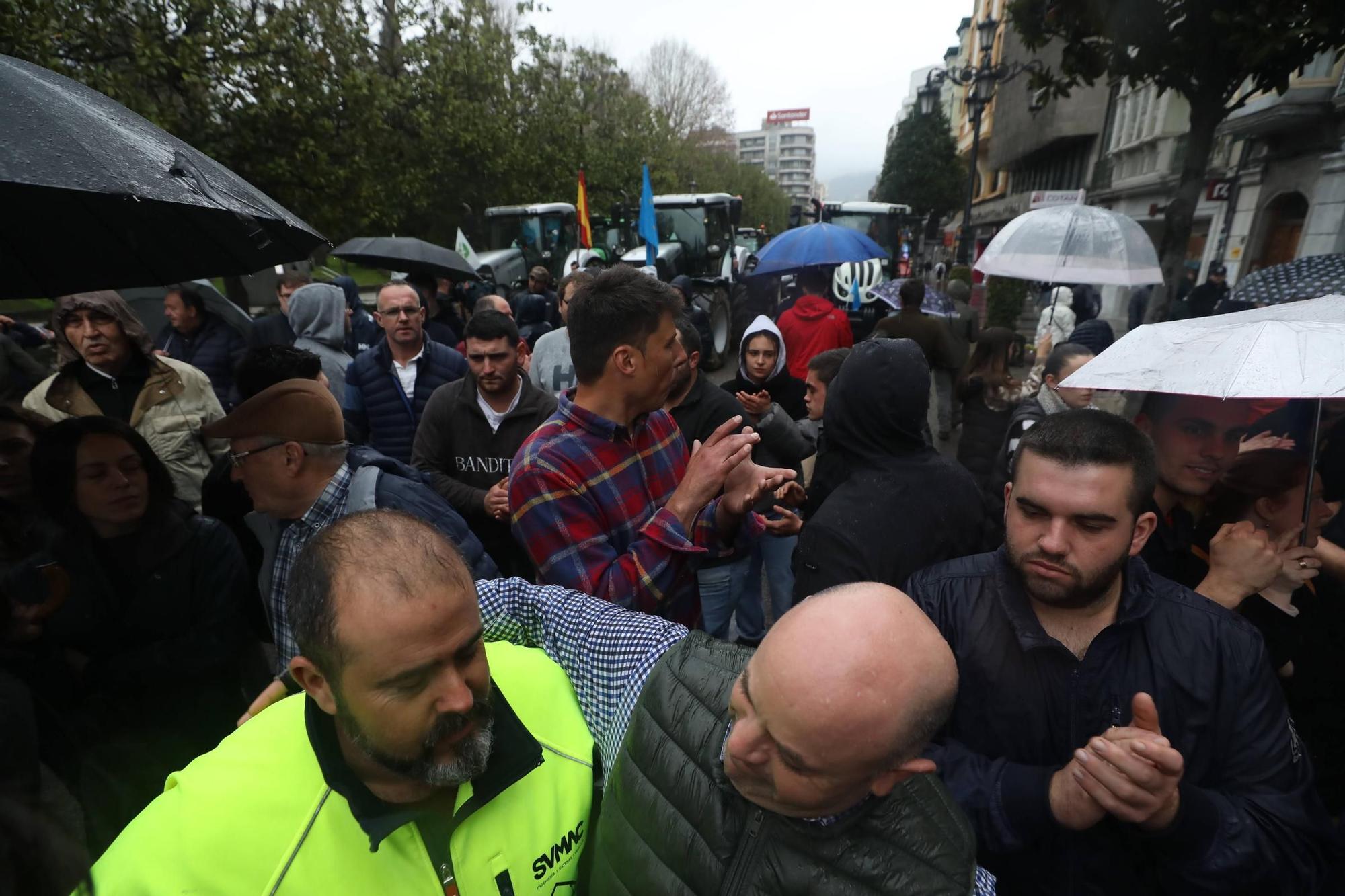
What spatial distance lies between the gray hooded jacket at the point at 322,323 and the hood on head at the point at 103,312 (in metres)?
1.08

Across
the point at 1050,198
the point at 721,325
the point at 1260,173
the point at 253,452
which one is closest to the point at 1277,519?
the point at 253,452

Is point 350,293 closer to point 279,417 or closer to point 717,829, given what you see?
point 279,417

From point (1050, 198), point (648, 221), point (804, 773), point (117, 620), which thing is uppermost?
point (1050, 198)

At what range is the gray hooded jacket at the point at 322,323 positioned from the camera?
459 centimetres

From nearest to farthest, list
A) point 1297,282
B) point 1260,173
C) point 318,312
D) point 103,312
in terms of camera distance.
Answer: point 1297,282
point 103,312
point 318,312
point 1260,173

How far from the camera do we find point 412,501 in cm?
211

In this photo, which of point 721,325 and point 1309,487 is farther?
point 721,325

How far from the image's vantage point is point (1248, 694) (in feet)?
4.74

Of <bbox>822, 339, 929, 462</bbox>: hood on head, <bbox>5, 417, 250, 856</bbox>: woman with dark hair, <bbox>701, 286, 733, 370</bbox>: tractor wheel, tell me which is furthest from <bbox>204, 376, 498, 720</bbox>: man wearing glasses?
<bbox>701, 286, 733, 370</bbox>: tractor wheel

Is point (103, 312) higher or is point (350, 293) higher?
point (103, 312)

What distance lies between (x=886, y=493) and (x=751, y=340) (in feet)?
7.63

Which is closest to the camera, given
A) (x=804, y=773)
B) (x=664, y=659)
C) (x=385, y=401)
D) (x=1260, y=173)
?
(x=804, y=773)

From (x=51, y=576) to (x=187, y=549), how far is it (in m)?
0.32

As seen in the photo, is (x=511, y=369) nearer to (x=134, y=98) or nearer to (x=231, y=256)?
(x=231, y=256)
